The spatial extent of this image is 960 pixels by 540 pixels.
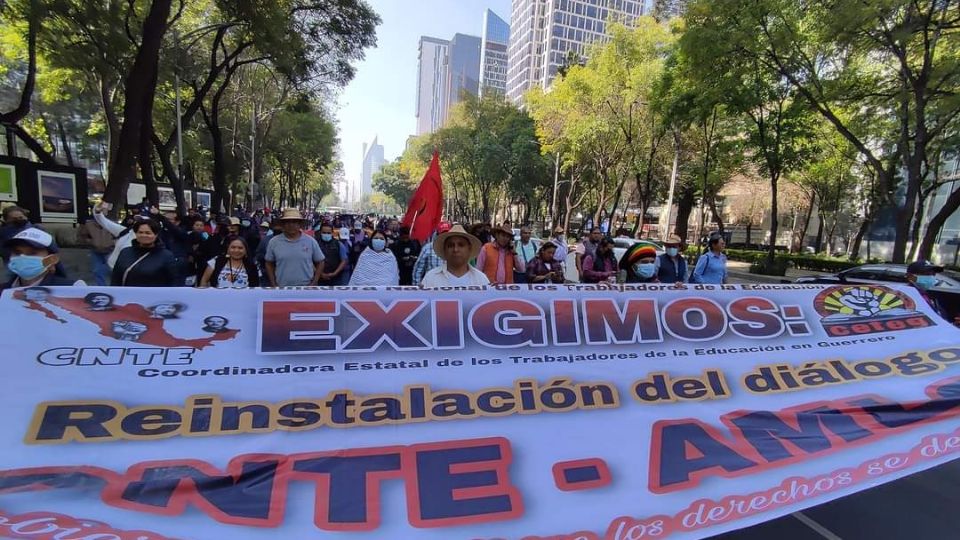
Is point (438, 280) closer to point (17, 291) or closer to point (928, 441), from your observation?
point (17, 291)

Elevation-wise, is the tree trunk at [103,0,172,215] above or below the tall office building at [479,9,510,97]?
below

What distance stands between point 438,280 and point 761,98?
19095mm

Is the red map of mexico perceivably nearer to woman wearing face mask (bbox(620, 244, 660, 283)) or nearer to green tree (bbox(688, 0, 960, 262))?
woman wearing face mask (bbox(620, 244, 660, 283))

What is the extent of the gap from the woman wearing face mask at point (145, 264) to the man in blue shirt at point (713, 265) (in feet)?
20.3

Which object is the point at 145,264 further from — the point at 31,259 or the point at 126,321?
the point at 126,321

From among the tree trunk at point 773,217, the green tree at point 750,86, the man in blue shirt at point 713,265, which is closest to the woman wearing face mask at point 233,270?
the man in blue shirt at point 713,265

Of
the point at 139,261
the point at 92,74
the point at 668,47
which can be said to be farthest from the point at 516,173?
the point at 139,261

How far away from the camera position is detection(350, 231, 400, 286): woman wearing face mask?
17.6 ft

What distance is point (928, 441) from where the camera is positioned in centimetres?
284

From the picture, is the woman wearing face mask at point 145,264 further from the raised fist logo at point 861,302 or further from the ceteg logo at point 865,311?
the raised fist logo at point 861,302

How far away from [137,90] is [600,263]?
40.7 feet

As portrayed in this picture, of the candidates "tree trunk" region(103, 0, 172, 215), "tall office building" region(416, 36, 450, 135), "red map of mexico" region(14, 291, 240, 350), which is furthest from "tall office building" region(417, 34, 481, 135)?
"red map of mexico" region(14, 291, 240, 350)

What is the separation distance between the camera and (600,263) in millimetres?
7480

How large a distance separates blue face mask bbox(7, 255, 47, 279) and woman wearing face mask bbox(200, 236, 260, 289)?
1748 millimetres
